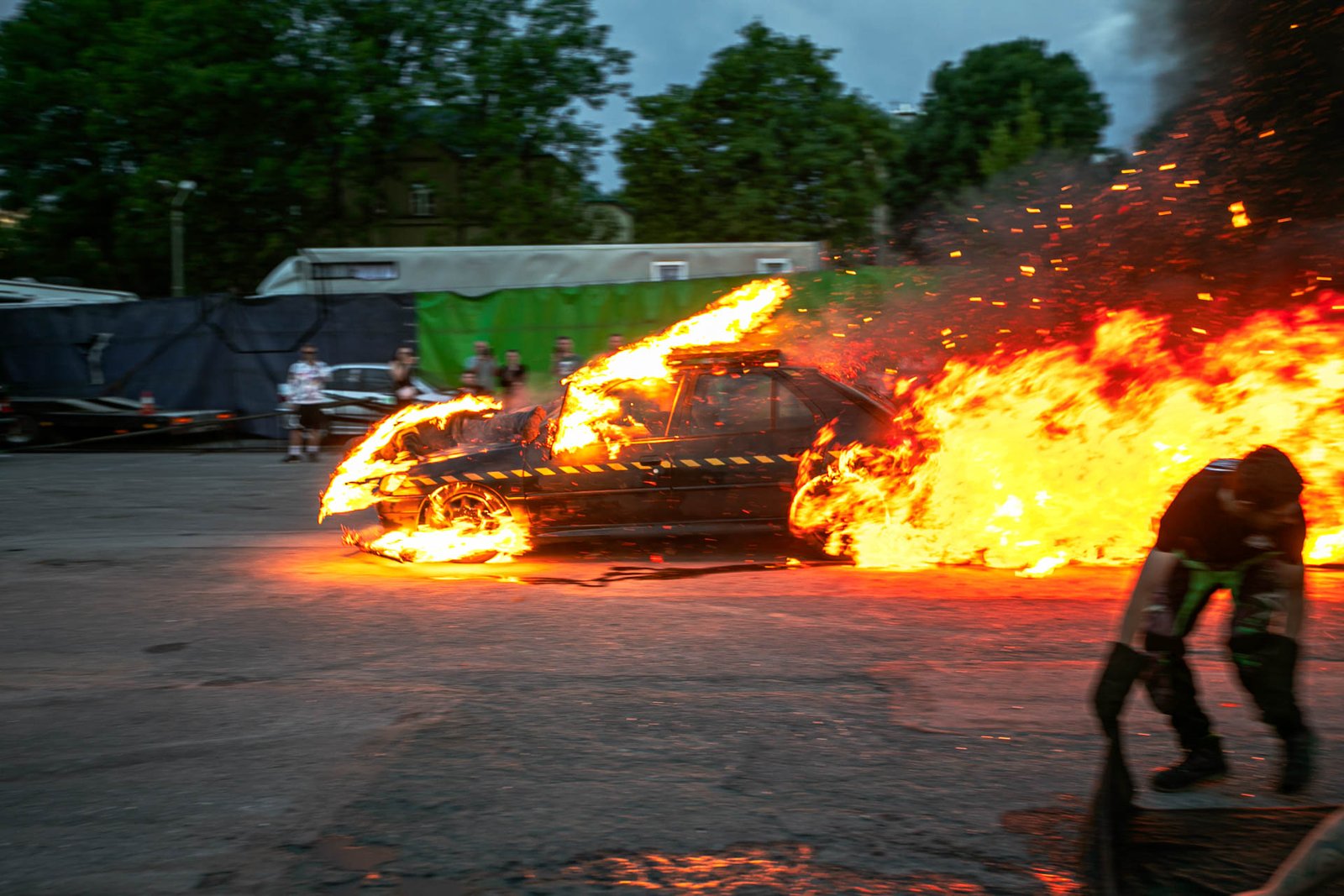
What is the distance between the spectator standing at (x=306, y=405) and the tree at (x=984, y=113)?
37.4 meters

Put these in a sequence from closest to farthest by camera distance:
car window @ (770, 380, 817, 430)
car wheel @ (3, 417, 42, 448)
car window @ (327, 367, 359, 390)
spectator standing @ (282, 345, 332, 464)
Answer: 1. car window @ (770, 380, 817, 430)
2. spectator standing @ (282, 345, 332, 464)
3. car window @ (327, 367, 359, 390)
4. car wheel @ (3, 417, 42, 448)

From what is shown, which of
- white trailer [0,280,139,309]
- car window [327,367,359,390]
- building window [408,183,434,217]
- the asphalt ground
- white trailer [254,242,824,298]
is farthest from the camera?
building window [408,183,434,217]

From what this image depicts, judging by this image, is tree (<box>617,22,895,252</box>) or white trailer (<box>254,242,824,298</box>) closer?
white trailer (<box>254,242,824,298</box>)

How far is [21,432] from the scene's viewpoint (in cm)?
1977

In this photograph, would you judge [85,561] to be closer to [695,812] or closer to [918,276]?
[695,812]

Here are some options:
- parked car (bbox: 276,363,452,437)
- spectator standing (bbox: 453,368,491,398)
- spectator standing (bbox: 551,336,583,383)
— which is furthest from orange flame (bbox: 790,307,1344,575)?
parked car (bbox: 276,363,452,437)

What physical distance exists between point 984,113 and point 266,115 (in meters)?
30.6

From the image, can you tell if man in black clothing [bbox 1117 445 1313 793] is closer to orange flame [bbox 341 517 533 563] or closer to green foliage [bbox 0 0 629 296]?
orange flame [bbox 341 517 533 563]

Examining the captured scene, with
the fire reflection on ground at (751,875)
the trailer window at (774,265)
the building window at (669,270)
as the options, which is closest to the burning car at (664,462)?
the fire reflection on ground at (751,875)

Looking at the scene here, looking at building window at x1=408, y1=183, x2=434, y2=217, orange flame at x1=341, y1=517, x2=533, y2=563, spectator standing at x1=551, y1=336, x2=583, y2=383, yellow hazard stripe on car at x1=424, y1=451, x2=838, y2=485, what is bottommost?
orange flame at x1=341, y1=517, x2=533, y2=563

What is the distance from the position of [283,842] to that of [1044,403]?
6.58 meters

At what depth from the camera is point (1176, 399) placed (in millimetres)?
8797

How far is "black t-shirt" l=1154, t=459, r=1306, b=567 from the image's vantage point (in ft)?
14.0

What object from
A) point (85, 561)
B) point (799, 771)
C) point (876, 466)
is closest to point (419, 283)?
point (85, 561)
